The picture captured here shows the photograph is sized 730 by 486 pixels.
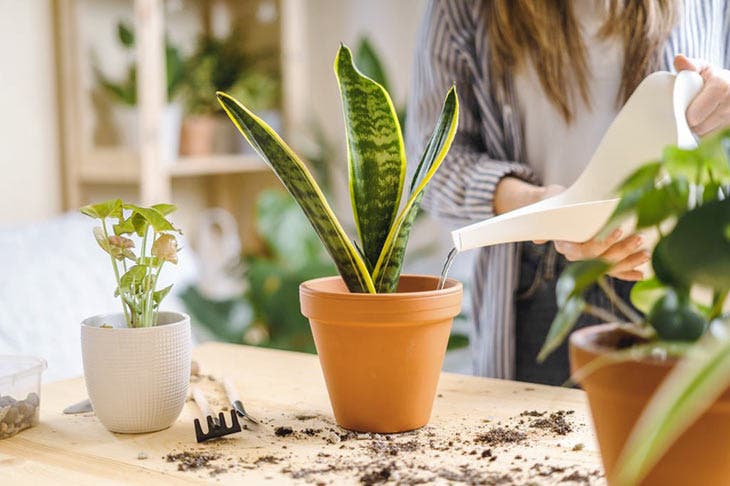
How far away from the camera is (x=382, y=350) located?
3.01 ft

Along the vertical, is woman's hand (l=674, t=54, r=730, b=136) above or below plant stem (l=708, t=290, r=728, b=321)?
above

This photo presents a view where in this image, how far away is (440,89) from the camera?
4.71ft

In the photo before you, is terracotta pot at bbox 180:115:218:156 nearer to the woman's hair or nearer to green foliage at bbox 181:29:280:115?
green foliage at bbox 181:29:280:115

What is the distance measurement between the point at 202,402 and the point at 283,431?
142mm

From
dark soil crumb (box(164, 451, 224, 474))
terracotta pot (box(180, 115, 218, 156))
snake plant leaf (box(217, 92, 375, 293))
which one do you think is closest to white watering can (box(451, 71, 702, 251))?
snake plant leaf (box(217, 92, 375, 293))

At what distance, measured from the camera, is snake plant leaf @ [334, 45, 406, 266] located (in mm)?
959

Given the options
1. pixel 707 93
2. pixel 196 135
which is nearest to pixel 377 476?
pixel 707 93

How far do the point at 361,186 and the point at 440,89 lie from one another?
517mm

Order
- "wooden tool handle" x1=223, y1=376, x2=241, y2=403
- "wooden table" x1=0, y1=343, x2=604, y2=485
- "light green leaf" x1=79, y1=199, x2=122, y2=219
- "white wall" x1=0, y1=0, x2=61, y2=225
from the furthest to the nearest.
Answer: "white wall" x1=0, y1=0, x2=61, y2=225 < "wooden tool handle" x1=223, y1=376, x2=241, y2=403 < "light green leaf" x1=79, y1=199, x2=122, y2=219 < "wooden table" x1=0, y1=343, x2=604, y2=485

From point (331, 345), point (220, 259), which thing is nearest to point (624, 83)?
point (331, 345)

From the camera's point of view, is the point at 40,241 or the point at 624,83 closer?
the point at 624,83

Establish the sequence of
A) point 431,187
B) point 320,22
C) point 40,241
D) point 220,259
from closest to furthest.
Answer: point 431,187 → point 40,241 → point 220,259 → point 320,22

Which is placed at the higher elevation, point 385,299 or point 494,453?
point 385,299

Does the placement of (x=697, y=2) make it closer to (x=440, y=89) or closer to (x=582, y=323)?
(x=440, y=89)
